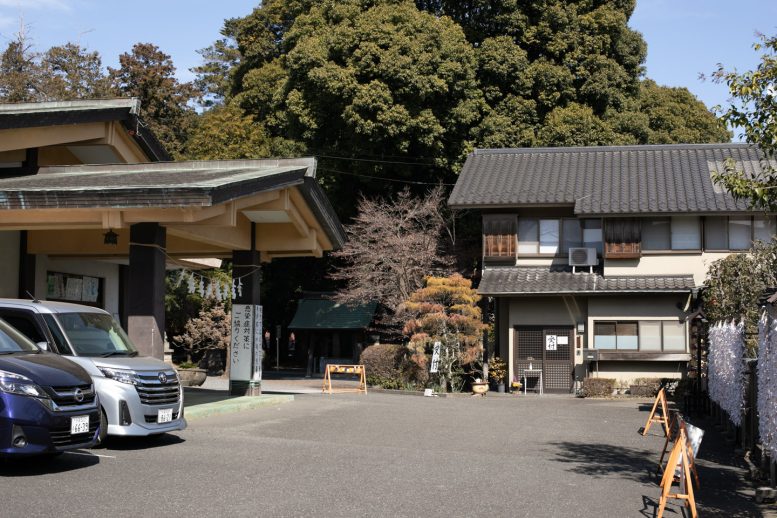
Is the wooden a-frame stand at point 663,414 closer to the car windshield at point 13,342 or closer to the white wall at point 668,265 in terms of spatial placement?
the car windshield at point 13,342

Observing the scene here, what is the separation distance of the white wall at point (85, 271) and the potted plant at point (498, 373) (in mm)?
13359

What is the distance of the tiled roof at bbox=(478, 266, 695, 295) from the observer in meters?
28.0

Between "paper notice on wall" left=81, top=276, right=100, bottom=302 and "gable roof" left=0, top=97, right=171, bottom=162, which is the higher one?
"gable roof" left=0, top=97, right=171, bottom=162

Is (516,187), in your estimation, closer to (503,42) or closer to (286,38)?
(503,42)

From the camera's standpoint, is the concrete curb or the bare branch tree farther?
the bare branch tree

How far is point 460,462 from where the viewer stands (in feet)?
36.0

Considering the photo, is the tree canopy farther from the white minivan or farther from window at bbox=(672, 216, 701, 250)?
the white minivan

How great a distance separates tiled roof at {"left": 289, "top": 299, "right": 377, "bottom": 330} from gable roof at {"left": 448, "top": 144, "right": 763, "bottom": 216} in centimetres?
1006

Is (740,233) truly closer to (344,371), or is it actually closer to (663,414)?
(663,414)

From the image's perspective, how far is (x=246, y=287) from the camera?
18.8 m

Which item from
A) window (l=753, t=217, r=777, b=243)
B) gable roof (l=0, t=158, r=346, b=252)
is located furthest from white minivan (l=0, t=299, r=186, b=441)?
window (l=753, t=217, r=777, b=243)

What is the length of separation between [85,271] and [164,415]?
33.8 feet

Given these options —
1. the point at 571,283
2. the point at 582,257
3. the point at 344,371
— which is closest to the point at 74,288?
the point at 344,371

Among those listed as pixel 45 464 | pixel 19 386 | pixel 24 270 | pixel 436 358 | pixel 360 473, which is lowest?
pixel 360 473
